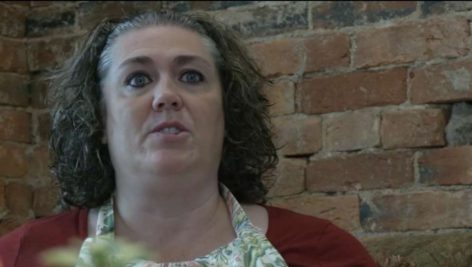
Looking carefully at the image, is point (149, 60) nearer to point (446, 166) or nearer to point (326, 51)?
point (326, 51)

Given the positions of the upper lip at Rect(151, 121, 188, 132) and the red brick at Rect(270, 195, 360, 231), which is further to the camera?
the red brick at Rect(270, 195, 360, 231)

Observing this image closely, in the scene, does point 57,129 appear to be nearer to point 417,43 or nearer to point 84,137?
point 84,137

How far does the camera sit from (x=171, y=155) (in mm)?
1723

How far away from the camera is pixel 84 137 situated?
1.91 metres

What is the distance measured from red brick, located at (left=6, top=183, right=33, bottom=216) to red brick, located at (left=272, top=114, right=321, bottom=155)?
2.37ft

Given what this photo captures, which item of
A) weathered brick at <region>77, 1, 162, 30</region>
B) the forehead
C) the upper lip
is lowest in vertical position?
the upper lip

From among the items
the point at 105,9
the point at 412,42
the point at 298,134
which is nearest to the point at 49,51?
the point at 105,9

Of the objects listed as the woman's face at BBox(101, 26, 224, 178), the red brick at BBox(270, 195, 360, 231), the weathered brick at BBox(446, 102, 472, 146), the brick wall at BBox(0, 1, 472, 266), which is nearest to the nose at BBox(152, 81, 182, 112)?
the woman's face at BBox(101, 26, 224, 178)

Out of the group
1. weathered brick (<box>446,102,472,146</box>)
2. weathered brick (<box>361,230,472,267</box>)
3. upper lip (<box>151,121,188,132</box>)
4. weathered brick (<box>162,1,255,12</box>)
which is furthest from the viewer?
weathered brick (<box>162,1,255,12</box>)

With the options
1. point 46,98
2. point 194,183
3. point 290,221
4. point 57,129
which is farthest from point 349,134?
point 46,98

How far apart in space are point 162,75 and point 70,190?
396 mm

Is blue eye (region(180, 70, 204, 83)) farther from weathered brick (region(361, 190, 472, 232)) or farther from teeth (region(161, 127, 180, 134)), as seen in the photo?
weathered brick (region(361, 190, 472, 232))

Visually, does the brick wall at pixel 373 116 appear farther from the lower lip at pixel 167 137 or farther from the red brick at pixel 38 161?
the lower lip at pixel 167 137

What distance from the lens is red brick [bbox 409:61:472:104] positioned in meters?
2.07
